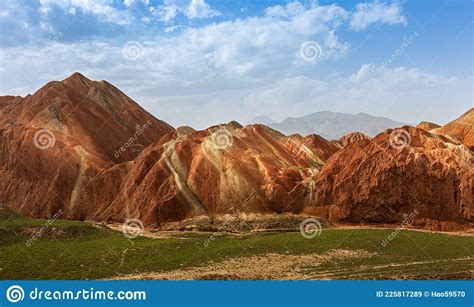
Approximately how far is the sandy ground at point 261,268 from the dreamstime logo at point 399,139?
118ft

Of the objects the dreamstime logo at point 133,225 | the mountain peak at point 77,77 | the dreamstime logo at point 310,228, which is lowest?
the dreamstime logo at point 133,225

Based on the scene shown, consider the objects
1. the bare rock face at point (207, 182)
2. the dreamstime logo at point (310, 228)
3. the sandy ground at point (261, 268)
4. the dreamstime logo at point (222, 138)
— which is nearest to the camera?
the sandy ground at point (261, 268)

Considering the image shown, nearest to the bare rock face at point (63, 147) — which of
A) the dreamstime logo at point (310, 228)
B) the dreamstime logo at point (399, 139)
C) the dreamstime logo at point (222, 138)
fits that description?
the dreamstime logo at point (222, 138)

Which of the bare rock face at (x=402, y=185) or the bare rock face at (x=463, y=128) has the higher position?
the bare rock face at (x=463, y=128)

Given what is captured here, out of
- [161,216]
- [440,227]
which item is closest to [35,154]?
[161,216]

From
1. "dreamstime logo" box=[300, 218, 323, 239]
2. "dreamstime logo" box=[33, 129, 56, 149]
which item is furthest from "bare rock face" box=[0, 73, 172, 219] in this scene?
"dreamstime logo" box=[300, 218, 323, 239]

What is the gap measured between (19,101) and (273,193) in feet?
288

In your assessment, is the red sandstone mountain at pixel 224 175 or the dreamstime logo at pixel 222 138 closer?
the red sandstone mountain at pixel 224 175

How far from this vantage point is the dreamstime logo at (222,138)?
106206 millimetres
